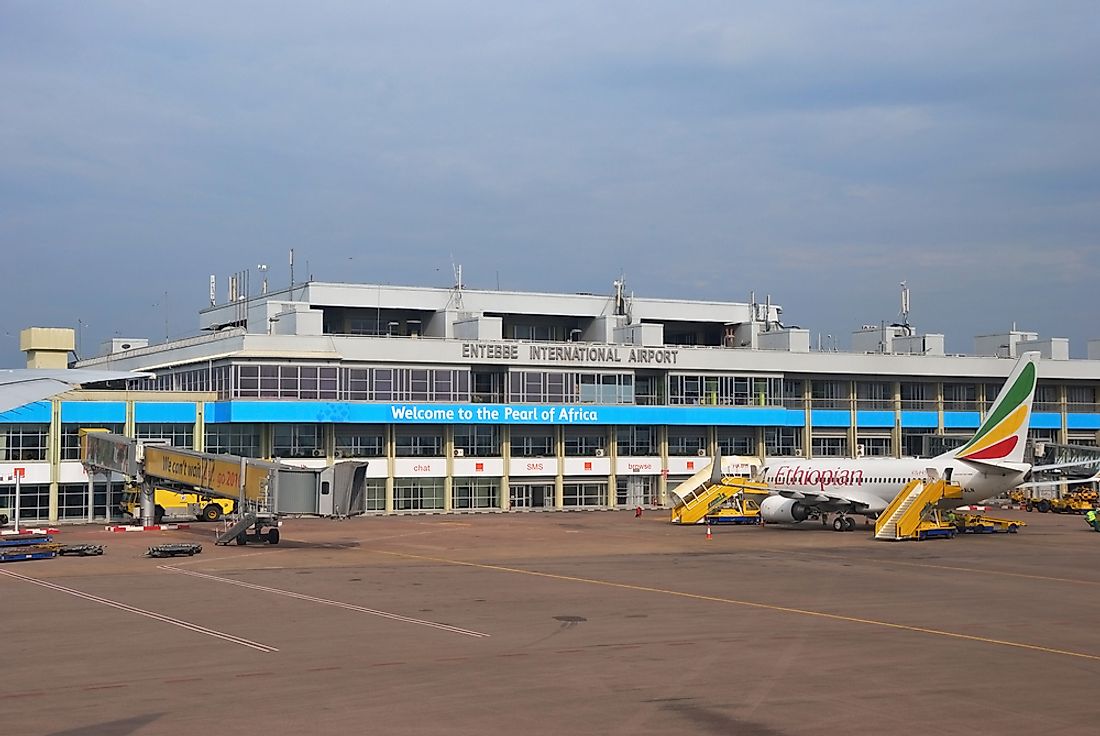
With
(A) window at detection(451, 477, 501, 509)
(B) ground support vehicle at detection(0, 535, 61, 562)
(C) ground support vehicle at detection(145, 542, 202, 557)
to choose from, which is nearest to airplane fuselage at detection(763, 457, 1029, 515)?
(A) window at detection(451, 477, 501, 509)

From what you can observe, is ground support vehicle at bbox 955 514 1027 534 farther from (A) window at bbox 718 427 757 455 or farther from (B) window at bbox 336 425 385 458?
(B) window at bbox 336 425 385 458

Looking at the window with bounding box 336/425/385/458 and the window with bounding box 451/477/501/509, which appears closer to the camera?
the window with bounding box 336/425/385/458

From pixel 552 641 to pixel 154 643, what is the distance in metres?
9.07

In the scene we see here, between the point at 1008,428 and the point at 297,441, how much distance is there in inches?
1932

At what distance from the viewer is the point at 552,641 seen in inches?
1072

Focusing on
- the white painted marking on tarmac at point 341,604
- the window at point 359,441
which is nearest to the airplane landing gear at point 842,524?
the window at point 359,441

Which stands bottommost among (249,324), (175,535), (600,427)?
(175,535)

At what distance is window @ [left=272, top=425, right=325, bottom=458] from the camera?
86.2 meters

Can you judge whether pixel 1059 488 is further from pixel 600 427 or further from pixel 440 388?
pixel 440 388

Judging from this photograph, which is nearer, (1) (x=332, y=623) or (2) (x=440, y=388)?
(1) (x=332, y=623)

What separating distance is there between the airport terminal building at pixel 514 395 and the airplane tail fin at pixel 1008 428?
1457 inches

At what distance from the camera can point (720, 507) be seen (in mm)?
75938

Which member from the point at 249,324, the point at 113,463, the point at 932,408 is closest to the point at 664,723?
the point at 113,463

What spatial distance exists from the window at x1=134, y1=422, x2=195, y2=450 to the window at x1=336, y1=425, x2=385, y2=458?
412 inches
